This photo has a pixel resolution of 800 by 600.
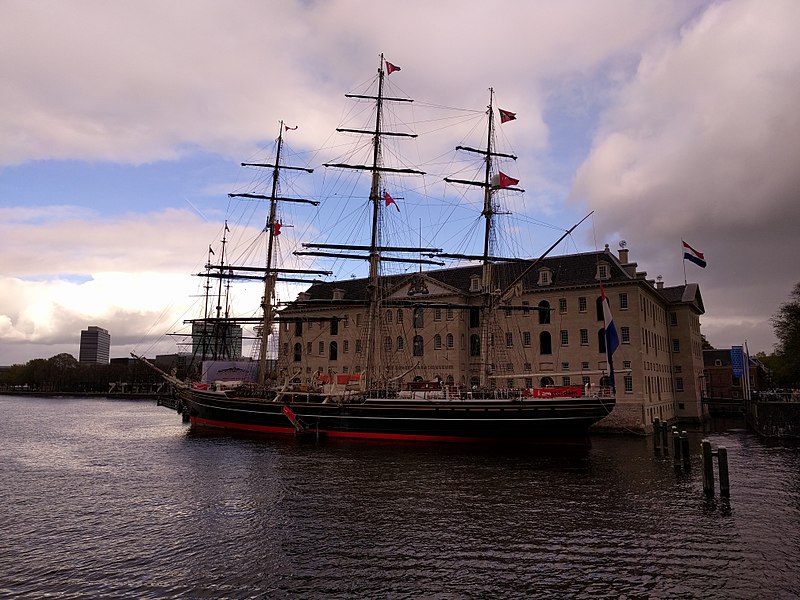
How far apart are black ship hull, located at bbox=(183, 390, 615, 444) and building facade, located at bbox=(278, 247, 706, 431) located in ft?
15.9

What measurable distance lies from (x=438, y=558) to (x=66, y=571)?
10782 millimetres

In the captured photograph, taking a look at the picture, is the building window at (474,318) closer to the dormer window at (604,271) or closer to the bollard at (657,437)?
the dormer window at (604,271)

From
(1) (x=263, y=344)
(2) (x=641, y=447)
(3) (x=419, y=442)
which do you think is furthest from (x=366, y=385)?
(2) (x=641, y=447)

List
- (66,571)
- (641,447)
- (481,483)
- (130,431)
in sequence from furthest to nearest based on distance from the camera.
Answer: (130,431), (641,447), (481,483), (66,571)

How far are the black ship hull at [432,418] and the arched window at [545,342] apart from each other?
61.1ft

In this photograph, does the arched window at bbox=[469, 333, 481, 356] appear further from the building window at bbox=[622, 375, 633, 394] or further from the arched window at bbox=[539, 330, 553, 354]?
the building window at bbox=[622, 375, 633, 394]

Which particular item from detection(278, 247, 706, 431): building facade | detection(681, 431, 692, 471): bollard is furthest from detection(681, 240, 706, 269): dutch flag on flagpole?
detection(681, 431, 692, 471): bollard

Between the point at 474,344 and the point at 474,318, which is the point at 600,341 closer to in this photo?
the point at 474,344

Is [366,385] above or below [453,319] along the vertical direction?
below

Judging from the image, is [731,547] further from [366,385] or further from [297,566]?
[366,385]

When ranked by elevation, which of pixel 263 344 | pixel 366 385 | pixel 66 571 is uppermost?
pixel 263 344

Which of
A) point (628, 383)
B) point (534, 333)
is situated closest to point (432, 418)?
point (534, 333)

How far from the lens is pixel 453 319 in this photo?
214ft

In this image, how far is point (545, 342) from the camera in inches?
2356
